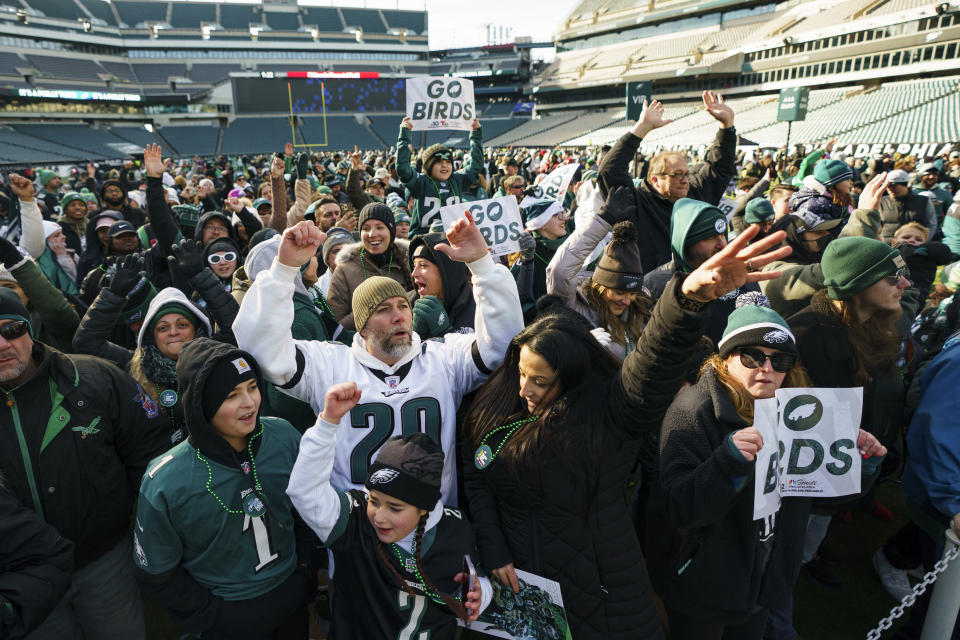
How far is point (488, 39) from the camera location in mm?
83625

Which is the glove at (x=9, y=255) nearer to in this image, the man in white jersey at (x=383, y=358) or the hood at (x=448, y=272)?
the man in white jersey at (x=383, y=358)

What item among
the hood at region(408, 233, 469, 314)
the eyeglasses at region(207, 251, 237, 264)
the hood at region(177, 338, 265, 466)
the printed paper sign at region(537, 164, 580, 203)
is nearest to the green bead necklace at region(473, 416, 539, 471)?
the hood at region(177, 338, 265, 466)

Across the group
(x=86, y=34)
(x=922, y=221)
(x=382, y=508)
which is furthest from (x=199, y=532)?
(x=86, y=34)

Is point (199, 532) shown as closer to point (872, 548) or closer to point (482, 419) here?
point (482, 419)

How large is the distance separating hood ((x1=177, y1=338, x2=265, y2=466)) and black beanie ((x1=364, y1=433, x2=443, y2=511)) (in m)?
0.62

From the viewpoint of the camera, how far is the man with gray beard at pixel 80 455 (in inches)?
86.4

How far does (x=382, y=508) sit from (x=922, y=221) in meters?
7.72

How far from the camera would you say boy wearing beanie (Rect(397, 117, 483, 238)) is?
20.4ft

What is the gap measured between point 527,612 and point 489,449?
72 cm

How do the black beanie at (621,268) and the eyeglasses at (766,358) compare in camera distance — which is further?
the black beanie at (621,268)

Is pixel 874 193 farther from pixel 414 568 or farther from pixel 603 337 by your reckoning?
pixel 414 568

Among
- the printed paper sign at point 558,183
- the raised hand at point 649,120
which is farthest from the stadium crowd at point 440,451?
the printed paper sign at point 558,183

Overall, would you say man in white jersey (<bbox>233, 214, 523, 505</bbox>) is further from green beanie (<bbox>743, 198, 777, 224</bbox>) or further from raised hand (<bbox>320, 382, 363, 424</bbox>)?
green beanie (<bbox>743, 198, 777, 224</bbox>)

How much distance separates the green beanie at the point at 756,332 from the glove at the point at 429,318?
164 centimetres
